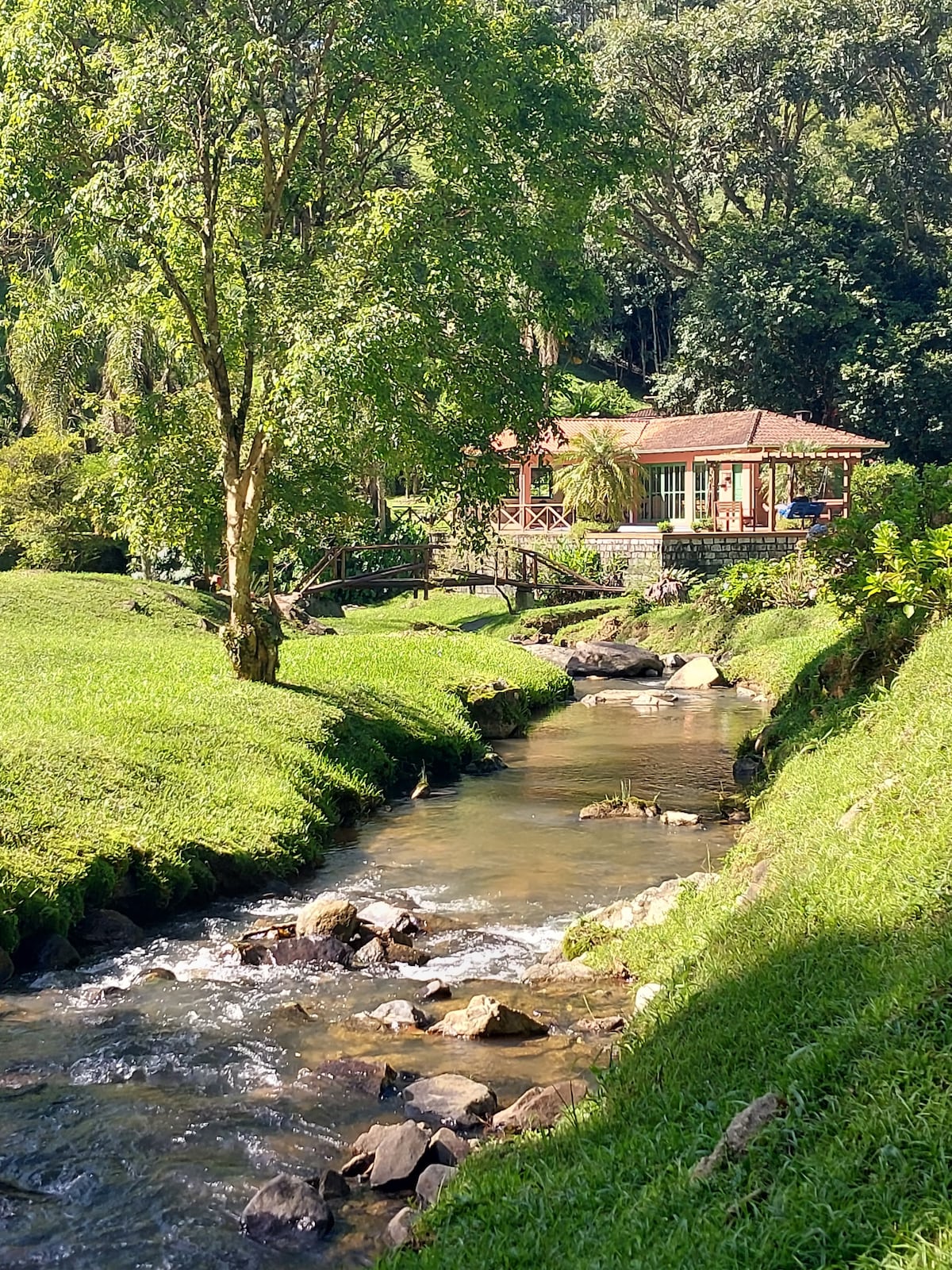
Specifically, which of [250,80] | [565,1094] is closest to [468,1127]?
[565,1094]

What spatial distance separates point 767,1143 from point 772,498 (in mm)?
37703

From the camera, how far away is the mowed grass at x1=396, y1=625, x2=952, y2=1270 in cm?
493

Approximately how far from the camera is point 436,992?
32.3 ft

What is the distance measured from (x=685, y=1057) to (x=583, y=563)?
35710 mm

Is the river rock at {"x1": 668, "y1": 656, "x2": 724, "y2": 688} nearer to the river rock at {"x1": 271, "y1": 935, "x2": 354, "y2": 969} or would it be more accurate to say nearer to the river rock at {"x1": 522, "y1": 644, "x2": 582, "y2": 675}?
the river rock at {"x1": 522, "y1": 644, "x2": 582, "y2": 675}

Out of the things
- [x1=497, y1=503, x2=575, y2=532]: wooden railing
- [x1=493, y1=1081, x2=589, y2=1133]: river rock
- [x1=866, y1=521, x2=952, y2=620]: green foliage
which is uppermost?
[x1=497, y1=503, x2=575, y2=532]: wooden railing

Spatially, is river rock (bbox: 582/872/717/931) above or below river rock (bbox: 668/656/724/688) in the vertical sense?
below

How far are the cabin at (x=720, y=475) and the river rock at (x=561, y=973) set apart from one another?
98.8 feet

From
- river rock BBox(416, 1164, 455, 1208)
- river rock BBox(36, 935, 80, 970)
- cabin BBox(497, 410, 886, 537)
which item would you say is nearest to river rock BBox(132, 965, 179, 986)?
river rock BBox(36, 935, 80, 970)

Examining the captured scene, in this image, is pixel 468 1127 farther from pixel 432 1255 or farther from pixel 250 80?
pixel 250 80

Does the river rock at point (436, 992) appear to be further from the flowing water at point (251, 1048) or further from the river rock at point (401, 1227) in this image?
the river rock at point (401, 1227)

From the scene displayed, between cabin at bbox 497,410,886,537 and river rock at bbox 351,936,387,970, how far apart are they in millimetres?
29731

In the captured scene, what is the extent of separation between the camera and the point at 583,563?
4212 cm

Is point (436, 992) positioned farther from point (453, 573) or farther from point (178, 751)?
point (453, 573)
